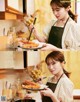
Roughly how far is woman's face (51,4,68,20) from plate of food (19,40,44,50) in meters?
0.21

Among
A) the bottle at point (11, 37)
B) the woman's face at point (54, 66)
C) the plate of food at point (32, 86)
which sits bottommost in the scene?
the plate of food at point (32, 86)

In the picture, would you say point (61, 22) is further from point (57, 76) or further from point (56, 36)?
point (57, 76)

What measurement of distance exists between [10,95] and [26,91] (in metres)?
0.11

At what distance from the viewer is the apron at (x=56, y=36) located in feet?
5.24

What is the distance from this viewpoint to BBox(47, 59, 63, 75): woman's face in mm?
1657

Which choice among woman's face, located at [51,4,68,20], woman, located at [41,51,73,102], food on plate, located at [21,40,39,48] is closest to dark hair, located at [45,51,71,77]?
woman, located at [41,51,73,102]

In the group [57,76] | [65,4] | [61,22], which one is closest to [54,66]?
[57,76]

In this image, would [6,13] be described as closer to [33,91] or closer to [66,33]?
[66,33]

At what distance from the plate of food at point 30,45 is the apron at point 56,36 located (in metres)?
0.08

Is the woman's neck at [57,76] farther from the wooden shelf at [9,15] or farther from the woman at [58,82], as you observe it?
the wooden shelf at [9,15]

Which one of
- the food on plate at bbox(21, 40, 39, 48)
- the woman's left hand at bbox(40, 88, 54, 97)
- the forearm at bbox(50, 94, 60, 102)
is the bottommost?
the forearm at bbox(50, 94, 60, 102)

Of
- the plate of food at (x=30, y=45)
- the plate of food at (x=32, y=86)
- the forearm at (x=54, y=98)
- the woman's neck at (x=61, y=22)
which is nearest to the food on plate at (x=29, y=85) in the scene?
the plate of food at (x=32, y=86)

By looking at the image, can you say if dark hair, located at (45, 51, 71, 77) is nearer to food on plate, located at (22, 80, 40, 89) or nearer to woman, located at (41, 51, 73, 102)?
woman, located at (41, 51, 73, 102)

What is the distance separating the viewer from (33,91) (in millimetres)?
1669
